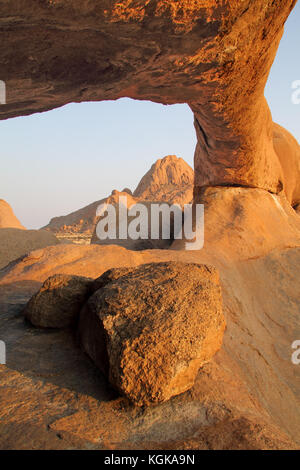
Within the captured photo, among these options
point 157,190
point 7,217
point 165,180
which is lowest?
point 7,217

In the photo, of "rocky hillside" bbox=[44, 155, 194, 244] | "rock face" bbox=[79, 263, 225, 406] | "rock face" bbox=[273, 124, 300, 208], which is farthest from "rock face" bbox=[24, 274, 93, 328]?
"rocky hillside" bbox=[44, 155, 194, 244]

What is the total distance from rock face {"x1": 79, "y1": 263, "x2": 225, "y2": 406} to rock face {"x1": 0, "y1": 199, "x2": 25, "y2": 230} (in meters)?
6.58

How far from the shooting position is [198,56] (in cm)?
249

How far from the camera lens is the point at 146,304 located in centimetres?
158

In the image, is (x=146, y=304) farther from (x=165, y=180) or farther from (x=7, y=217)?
(x=165, y=180)

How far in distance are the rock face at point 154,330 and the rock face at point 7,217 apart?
6580 mm

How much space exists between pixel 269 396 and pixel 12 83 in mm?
2697

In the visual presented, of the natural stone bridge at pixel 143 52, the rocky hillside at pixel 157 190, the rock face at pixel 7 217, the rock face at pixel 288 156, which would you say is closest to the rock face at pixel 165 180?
the rocky hillside at pixel 157 190

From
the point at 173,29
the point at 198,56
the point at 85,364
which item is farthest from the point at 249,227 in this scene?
the point at 85,364

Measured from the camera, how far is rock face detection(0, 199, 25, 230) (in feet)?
25.1

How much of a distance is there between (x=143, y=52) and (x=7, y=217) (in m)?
6.74

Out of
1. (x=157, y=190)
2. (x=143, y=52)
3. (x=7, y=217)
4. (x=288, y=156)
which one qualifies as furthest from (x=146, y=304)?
(x=157, y=190)

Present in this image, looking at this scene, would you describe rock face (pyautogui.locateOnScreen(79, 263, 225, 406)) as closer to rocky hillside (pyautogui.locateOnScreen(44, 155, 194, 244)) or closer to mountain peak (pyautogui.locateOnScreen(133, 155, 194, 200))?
rocky hillside (pyautogui.locateOnScreen(44, 155, 194, 244))

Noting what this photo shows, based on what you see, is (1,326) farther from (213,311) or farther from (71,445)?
(213,311)
